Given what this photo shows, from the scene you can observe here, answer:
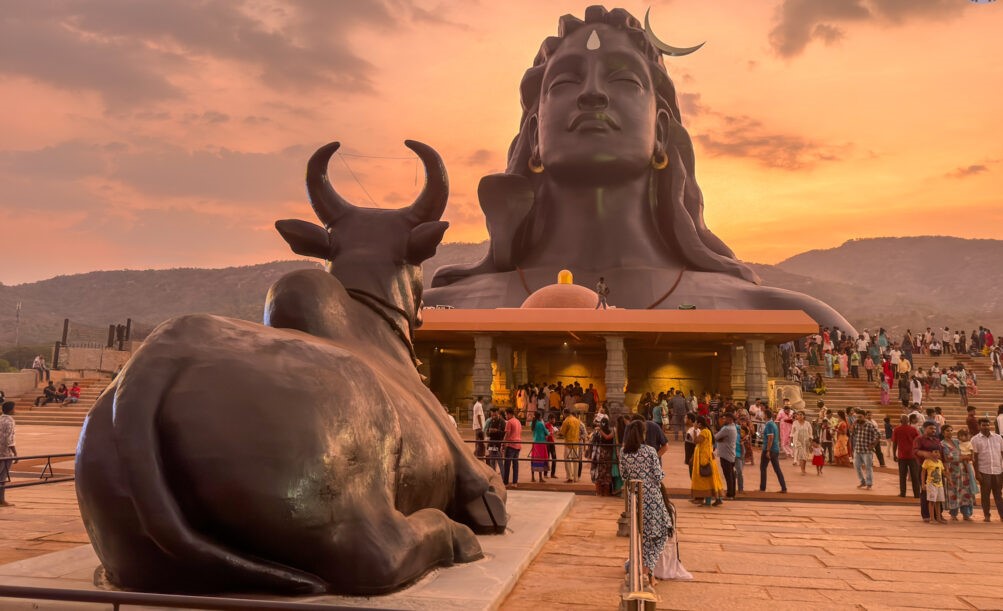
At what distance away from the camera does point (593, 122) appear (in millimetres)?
27625

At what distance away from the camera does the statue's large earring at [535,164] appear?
30.3 metres

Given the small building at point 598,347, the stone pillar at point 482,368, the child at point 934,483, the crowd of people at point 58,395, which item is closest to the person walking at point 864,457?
the child at point 934,483

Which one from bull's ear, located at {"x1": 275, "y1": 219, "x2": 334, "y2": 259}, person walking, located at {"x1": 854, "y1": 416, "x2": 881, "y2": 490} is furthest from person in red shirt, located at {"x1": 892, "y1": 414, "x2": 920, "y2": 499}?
bull's ear, located at {"x1": 275, "y1": 219, "x2": 334, "y2": 259}

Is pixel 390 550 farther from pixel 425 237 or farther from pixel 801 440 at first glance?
pixel 801 440

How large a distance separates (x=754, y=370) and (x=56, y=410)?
73.9 ft

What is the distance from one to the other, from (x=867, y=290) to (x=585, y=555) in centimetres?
14791

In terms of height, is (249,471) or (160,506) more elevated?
(249,471)

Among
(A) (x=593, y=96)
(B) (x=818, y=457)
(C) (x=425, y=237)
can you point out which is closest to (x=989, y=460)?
(B) (x=818, y=457)

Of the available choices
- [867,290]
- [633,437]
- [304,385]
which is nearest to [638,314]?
[633,437]

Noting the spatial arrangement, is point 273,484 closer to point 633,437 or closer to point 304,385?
point 304,385

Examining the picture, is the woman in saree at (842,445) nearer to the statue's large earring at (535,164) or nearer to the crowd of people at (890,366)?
the crowd of people at (890,366)

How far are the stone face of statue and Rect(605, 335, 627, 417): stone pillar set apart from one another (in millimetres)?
9623

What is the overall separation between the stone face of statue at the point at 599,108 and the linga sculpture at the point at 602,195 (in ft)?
0.13

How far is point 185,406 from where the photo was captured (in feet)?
11.3
